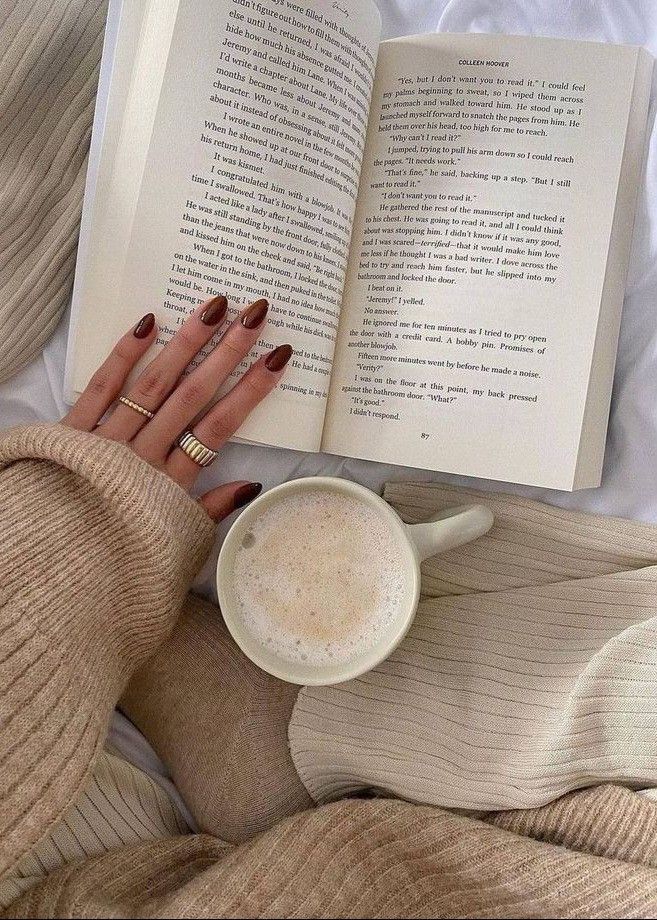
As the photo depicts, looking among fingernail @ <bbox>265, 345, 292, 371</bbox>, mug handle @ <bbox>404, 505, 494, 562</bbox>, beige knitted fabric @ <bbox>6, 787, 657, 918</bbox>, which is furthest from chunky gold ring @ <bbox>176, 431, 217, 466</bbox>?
beige knitted fabric @ <bbox>6, 787, 657, 918</bbox>

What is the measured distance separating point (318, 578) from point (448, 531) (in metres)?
0.13

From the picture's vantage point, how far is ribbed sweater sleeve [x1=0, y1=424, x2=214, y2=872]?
0.75 metres

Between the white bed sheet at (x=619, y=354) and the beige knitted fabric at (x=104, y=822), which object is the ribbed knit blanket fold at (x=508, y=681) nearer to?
the white bed sheet at (x=619, y=354)

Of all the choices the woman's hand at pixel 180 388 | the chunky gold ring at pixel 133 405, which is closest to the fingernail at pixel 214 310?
the woman's hand at pixel 180 388

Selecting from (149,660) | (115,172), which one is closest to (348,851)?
(149,660)

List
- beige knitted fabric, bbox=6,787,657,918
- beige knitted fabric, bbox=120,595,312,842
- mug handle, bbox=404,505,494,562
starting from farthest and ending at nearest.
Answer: beige knitted fabric, bbox=120,595,312,842, mug handle, bbox=404,505,494,562, beige knitted fabric, bbox=6,787,657,918

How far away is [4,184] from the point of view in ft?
2.84

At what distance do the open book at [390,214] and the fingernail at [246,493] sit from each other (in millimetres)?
59

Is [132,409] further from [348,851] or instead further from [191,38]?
[348,851]

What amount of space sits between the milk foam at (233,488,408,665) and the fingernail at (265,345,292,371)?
136 mm

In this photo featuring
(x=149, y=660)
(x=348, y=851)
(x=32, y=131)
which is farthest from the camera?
(x=149, y=660)

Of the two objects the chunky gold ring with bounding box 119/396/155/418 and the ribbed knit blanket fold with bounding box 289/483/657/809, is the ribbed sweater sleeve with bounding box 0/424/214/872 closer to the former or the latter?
the chunky gold ring with bounding box 119/396/155/418

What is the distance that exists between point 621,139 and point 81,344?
58cm

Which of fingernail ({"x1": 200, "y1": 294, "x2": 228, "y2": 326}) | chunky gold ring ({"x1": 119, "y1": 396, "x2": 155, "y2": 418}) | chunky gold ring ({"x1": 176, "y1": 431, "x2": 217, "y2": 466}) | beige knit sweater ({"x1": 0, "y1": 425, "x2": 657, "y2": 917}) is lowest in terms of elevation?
beige knit sweater ({"x1": 0, "y1": 425, "x2": 657, "y2": 917})
